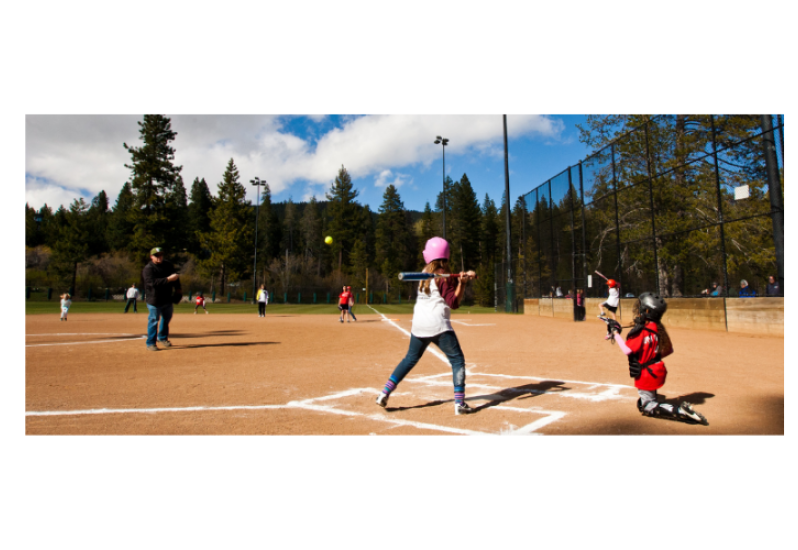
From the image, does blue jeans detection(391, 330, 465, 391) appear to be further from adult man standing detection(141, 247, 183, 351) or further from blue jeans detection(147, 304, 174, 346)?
blue jeans detection(147, 304, 174, 346)

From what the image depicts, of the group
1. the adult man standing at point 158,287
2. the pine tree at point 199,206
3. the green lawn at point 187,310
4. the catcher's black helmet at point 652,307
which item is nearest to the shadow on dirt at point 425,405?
the catcher's black helmet at point 652,307

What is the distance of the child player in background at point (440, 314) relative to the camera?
166 inches

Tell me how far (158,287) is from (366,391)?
5087 millimetres

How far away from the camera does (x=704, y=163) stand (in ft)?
47.1

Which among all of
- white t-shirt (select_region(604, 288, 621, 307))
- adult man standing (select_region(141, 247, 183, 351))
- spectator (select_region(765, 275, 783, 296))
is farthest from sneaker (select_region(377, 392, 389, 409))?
white t-shirt (select_region(604, 288, 621, 307))

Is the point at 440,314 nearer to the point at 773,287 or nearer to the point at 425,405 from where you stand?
the point at 425,405

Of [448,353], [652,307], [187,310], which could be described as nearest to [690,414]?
[652,307]

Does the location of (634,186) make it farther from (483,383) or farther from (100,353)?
(100,353)

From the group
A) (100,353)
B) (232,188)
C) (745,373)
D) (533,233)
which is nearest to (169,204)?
(232,188)

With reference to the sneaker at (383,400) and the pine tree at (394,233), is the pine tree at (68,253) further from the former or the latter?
the sneaker at (383,400)

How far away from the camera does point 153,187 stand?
47.4 meters

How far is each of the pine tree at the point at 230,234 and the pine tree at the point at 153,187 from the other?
566 centimetres

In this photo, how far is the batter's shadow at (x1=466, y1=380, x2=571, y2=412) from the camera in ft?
16.0

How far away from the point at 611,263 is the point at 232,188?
1889 inches
